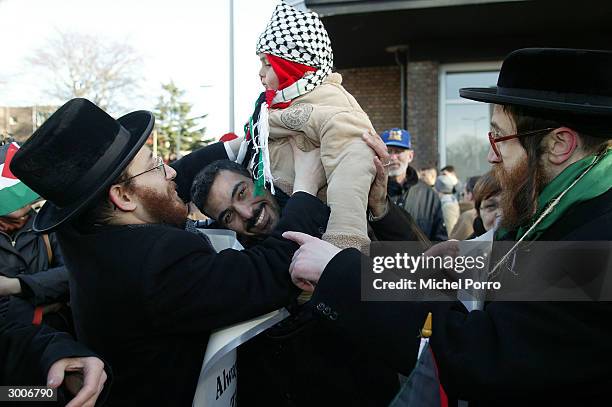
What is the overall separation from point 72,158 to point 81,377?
0.73 meters

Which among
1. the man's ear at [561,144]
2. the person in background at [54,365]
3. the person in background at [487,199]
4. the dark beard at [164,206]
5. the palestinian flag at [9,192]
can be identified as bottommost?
the person in background at [54,365]

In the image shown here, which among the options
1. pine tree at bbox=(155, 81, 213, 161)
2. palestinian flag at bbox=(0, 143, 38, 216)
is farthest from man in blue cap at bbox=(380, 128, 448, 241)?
pine tree at bbox=(155, 81, 213, 161)

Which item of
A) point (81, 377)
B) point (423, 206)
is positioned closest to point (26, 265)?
point (81, 377)

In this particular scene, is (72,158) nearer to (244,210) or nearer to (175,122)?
(244,210)

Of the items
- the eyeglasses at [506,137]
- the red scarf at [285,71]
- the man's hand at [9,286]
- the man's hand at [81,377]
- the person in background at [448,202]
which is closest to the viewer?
the eyeglasses at [506,137]

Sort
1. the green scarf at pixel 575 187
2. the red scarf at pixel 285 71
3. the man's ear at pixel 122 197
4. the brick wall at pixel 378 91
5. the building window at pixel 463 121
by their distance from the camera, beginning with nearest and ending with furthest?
the green scarf at pixel 575 187 < the man's ear at pixel 122 197 < the red scarf at pixel 285 71 < the building window at pixel 463 121 < the brick wall at pixel 378 91

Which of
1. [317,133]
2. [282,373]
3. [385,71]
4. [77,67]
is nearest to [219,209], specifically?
[317,133]

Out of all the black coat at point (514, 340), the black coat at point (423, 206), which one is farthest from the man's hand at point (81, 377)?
the black coat at point (423, 206)

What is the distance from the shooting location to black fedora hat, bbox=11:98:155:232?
5.83 feet

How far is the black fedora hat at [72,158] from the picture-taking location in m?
1.78

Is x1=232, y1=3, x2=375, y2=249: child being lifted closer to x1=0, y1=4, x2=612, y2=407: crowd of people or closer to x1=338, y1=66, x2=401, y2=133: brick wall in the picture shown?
x1=0, y1=4, x2=612, y2=407: crowd of people

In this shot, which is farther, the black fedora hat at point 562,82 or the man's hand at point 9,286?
the man's hand at point 9,286

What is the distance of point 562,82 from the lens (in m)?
1.51

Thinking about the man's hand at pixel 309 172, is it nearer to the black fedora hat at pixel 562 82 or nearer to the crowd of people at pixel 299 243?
the crowd of people at pixel 299 243
